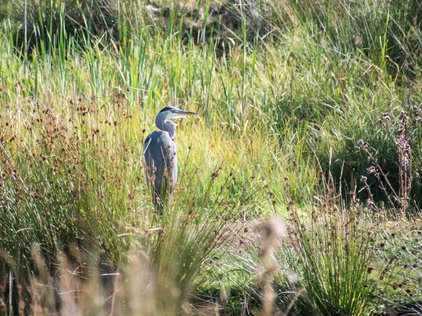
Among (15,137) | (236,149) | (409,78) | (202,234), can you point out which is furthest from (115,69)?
(202,234)

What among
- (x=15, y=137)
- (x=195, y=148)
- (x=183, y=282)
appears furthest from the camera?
(x=195, y=148)

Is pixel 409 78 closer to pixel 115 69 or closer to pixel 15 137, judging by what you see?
pixel 115 69

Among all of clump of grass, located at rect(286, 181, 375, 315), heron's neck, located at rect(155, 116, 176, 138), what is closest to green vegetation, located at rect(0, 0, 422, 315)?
clump of grass, located at rect(286, 181, 375, 315)

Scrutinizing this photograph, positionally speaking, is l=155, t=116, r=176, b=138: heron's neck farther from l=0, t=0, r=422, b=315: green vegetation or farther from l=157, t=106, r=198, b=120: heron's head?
l=0, t=0, r=422, b=315: green vegetation

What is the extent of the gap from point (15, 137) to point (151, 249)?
1147 mm

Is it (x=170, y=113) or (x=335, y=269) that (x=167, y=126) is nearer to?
(x=170, y=113)

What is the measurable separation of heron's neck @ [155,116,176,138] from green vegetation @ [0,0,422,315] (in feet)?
0.81

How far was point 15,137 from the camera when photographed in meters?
5.44

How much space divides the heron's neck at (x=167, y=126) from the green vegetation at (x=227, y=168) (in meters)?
0.25

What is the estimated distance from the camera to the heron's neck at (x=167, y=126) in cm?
696

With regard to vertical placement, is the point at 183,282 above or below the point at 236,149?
above

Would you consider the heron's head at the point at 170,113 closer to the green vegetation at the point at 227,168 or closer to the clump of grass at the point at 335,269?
the green vegetation at the point at 227,168

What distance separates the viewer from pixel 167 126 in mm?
6984

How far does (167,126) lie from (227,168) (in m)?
0.83
